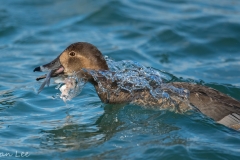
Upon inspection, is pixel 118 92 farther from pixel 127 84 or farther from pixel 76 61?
pixel 76 61

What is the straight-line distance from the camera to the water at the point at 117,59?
704 cm

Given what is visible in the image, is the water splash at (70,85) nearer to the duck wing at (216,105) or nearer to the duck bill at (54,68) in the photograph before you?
the duck bill at (54,68)

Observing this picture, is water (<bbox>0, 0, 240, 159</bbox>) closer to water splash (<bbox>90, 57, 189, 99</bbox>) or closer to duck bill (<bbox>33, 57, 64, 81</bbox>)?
water splash (<bbox>90, 57, 189, 99</bbox>)

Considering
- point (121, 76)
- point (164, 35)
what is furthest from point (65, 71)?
point (164, 35)

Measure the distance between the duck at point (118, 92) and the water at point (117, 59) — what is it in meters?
0.14

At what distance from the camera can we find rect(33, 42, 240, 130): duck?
7750mm

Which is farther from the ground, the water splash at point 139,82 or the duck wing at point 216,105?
the water splash at point 139,82

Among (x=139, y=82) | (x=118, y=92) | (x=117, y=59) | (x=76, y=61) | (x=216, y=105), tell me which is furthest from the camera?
(x=117, y=59)

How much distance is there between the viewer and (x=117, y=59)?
37.1ft

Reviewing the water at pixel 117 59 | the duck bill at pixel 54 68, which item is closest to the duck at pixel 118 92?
the duck bill at pixel 54 68

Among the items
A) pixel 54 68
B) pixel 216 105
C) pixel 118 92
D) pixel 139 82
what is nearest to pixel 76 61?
pixel 54 68

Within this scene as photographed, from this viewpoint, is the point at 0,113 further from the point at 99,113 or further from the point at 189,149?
the point at 189,149

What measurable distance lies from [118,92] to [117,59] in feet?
10.7

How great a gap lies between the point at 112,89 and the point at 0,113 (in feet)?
6.02
